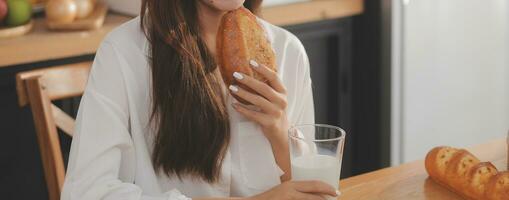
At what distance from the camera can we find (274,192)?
1309mm

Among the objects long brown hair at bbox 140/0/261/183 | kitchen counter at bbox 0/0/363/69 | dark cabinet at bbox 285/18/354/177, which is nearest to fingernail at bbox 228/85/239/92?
long brown hair at bbox 140/0/261/183

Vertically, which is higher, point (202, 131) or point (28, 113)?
point (202, 131)

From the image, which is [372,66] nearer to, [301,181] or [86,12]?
[86,12]

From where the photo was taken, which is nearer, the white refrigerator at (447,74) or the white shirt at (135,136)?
the white shirt at (135,136)

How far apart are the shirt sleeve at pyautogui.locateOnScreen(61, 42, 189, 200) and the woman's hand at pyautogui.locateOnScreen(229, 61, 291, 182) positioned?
18 cm

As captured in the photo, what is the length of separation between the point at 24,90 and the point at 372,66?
1.56m

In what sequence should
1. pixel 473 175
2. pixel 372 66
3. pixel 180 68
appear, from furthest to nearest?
1. pixel 372 66
2. pixel 180 68
3. pixel 473 175

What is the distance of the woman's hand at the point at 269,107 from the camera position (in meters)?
1.36

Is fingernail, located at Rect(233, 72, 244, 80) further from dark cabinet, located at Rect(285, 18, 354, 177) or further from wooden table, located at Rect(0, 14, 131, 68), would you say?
dark cabinet, located at Rect(285, 18, 354, 177)

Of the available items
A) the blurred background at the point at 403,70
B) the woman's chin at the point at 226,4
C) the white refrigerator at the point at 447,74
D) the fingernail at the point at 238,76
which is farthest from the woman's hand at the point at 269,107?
the white refrigerator at the point at 447,74

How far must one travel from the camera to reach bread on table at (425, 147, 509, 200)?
1.33 m

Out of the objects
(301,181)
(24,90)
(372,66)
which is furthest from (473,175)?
(372,66)

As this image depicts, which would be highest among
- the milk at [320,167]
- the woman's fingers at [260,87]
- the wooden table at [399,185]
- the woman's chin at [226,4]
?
the woman's chin at [226,4]

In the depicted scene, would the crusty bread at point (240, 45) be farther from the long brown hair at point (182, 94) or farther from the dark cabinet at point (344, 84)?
the dark cabinet at point (344, 84)
